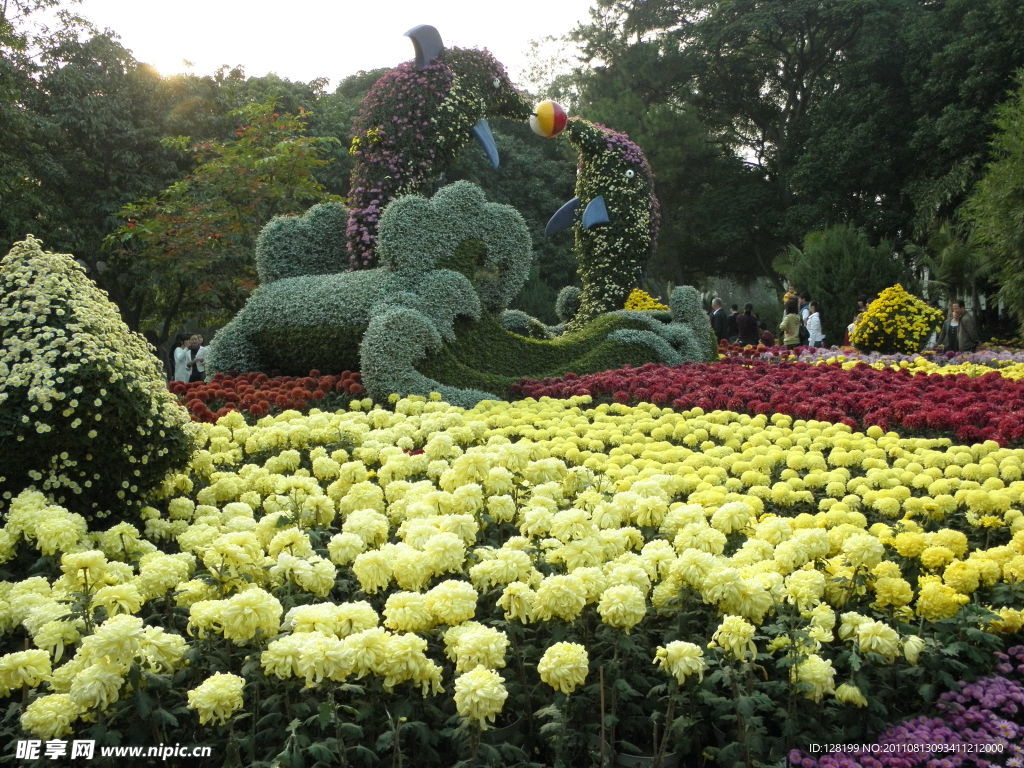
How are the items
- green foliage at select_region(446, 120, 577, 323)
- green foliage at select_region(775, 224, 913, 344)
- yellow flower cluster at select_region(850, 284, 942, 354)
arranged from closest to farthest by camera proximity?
yellow flower cluster at select_region(850, 284, 942, 354), green foliage at select_region(775, 224, 913, 344), green foliage at select_region(446, 120, 577, 323)

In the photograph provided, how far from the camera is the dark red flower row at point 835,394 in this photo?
5.99 metres

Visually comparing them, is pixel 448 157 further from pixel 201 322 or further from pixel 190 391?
pixel 201 322

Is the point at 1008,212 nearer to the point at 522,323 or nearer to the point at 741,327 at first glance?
the point at 741,327

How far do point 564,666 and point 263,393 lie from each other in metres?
5.85

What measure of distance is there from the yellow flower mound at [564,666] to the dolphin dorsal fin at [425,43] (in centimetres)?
948

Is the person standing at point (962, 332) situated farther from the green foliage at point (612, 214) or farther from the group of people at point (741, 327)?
the green foliage at point (612, 214)

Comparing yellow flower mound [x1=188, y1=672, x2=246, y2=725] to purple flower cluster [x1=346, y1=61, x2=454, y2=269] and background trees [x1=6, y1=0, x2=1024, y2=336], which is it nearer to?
purple flower cluster [x1=346, y1=61, x2=454, y2=269]

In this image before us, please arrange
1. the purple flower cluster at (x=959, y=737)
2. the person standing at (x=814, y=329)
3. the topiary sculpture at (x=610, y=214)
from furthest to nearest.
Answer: the person standing at (x=814, y=329) → the topiary sculpture at (x=610, y=214) → the purple flower cluster at (x=959, y=737)

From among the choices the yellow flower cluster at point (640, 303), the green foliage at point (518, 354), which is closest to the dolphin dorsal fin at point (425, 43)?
the green foliage at point (518, 354)

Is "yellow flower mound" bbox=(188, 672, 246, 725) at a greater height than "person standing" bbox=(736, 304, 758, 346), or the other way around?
"person standing" bbox=(736, 304, 758, 346)

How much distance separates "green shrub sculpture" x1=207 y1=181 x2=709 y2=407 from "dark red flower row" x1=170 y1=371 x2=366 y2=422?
0.42 metres

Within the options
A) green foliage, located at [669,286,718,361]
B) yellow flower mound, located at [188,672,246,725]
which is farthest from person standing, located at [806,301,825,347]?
yellow flower mound, located at [188,672,246,725]

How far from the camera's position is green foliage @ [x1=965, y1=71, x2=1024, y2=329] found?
14.6 meters

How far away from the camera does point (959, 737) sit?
99.1 inches
